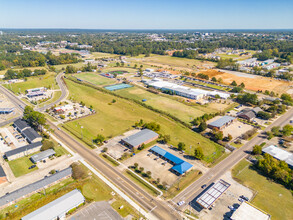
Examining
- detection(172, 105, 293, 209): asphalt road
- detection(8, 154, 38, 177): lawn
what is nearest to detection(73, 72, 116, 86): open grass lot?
detection(8, 154, 38, 177): lawn

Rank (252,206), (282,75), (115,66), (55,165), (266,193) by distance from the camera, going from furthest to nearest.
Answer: (115,66), (282,75), (55,165), (266,193), (252,206)

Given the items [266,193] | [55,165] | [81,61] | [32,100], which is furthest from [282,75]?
[81,61]

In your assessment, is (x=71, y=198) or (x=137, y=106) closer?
(x=71, y=198)

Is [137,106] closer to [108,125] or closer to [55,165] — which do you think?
[108,125]

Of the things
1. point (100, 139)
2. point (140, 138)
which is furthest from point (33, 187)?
point (140, 138)

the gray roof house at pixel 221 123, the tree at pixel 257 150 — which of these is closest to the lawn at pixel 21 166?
the gray roof house at pixel 221 123

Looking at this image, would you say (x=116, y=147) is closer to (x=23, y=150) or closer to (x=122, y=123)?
(x=122, y=123)
